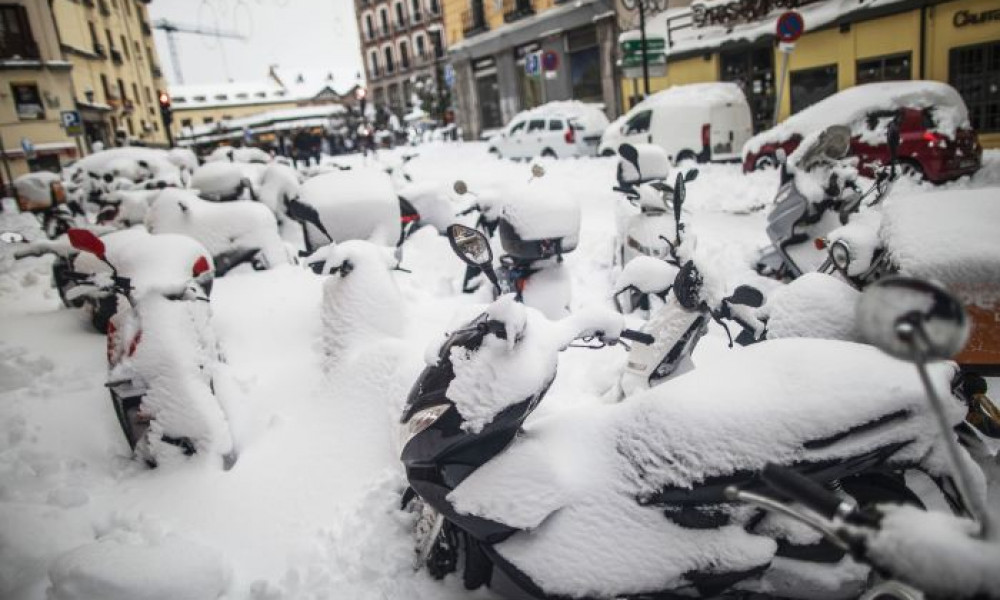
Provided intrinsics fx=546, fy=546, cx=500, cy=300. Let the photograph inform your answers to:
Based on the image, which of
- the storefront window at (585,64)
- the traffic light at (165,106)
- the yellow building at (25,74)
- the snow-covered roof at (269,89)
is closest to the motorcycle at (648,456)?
the yellow building at (25,74)

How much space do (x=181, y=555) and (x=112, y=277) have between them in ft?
6.85

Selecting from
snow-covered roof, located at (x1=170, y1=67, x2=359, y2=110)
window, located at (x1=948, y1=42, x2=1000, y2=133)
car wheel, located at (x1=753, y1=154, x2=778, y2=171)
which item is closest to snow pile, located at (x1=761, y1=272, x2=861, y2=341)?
car wheel, located at (x1=753, y1=154, x2=778, y2=171)

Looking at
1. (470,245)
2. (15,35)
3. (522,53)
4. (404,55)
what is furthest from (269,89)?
(470,245)

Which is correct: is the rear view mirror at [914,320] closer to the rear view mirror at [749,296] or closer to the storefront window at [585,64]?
the rear view mirror at [749,296]

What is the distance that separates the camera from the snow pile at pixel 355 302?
396 cm

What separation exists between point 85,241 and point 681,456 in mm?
3512

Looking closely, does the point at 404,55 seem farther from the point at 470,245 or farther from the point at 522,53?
the point at 470,245

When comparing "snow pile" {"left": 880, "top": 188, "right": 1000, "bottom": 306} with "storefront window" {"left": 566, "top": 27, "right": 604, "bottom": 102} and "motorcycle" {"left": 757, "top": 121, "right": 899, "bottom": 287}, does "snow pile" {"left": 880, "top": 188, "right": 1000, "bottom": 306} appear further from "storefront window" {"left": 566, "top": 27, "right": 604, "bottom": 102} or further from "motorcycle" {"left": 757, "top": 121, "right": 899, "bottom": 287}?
"storefront window" {"left": 566, "top": 27, "right": 604, "bottom": 102}

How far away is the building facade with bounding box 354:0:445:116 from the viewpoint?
155 ft

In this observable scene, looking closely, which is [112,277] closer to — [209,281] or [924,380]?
[209,281]

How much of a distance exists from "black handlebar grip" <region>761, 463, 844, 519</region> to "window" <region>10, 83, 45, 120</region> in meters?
7.57

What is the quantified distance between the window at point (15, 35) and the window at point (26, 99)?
330 millimetres

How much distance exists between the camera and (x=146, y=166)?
10.7 meters

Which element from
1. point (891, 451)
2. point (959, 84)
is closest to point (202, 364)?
point (891, 451)
